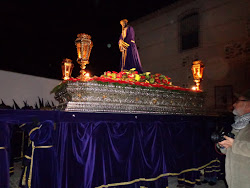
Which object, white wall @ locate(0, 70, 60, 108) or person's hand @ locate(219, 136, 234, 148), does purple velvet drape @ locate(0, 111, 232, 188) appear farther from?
white wall @ locate(0, 70, 60, 108)

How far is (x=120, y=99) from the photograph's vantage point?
10.0 ft

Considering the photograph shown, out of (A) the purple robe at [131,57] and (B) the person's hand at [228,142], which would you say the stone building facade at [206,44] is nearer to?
(A) the purple robe at [131,57]

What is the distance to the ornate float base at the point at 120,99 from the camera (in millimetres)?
2738

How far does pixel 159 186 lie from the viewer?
2867 millimetres

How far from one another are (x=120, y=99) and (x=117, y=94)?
107mm

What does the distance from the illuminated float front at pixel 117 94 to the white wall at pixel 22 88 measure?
13.0 ft

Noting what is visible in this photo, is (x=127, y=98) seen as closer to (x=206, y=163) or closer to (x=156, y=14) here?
(x=206, y=163)

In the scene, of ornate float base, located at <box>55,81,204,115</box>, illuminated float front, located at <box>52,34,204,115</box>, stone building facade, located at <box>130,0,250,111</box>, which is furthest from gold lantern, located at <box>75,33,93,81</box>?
stone building facade, located at <box>130,0,250,111</box>

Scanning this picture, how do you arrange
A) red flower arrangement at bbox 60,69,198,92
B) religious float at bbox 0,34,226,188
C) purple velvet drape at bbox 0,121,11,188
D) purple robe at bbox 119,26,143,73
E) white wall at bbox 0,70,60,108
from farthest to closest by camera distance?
white wall at bbox 0,70,60,108 → purple robe at bbox 119,26,143,73 → red flower arrangement at bbox 60,69,198,92 → religious float at bbox 0,34,226,188 → purple velvet drape at bbox 0,121,11,188

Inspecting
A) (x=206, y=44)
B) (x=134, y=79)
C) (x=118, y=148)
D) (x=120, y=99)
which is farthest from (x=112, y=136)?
(x=206, y=44)

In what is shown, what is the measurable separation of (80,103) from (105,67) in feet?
25.0

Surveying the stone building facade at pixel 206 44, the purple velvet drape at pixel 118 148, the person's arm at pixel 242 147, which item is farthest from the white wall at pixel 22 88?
the person's arm at pixel 242 147

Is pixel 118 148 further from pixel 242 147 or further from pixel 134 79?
pixel 242 147

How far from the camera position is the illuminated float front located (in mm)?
2746
